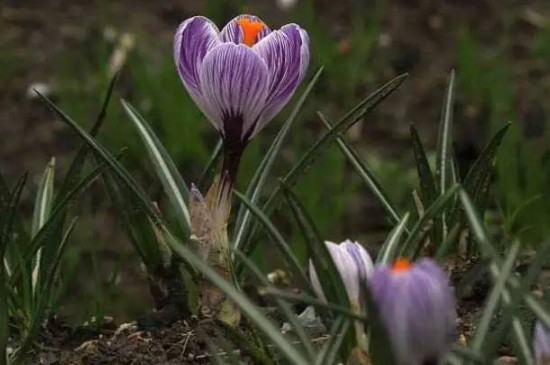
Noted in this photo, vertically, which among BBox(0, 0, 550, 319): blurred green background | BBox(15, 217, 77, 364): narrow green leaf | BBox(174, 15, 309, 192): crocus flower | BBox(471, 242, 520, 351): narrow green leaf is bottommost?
BBox(0, 0, 550, 319): blurred green background

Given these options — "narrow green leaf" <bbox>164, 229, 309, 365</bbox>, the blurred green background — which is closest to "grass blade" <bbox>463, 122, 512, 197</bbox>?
"narrow green leaf" <bbox>164, 229, 309, 365</bbox>

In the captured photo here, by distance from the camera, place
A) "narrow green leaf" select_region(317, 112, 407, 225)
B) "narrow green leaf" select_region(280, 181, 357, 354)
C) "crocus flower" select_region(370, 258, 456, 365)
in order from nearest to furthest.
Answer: "crocus flower" select_region(370, 258, 456, 365) → "narrow green leaf" select_region(280, 181, 357, 354) → "narrow green leaf" select_region(317, 112, 407, 225)

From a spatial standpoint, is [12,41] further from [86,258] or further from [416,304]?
[416,304]

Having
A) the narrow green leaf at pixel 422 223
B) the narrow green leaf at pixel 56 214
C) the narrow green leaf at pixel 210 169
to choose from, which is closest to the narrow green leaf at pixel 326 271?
the narrow green leaf at pixel 422 223

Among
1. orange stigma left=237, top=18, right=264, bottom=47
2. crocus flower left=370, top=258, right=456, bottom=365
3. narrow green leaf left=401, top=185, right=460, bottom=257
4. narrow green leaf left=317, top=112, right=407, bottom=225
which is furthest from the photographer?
narrow green leaf left=317, top=112, right=407, bottom=225

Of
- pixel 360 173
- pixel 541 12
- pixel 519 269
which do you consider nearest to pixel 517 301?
pixel 360 173

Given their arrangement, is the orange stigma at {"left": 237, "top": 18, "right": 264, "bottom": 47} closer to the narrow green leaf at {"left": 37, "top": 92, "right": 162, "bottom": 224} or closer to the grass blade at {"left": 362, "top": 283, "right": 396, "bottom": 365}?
the narrow green leaf at {"left": 37, "top": 92, "right": 162, "bottom": 224}

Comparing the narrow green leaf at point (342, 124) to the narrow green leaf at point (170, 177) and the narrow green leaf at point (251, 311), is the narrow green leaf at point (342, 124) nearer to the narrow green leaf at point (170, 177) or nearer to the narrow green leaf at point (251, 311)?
the narrow green leaf at point (170, 177)
